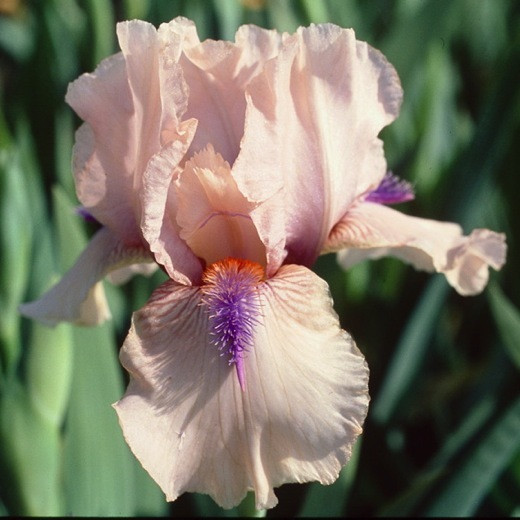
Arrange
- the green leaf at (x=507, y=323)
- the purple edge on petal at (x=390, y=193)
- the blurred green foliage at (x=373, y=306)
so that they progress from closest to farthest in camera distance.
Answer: the purple edge on petal at (x=390, y=193) < the blurred green foliage at (x=373, y=306) < the green leaf at (x=507, y=323)

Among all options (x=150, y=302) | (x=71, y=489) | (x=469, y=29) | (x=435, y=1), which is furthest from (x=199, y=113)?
(x=469, y=29)

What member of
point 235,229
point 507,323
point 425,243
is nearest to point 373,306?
point 507,323

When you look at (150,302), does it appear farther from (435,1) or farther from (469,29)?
(469,29)

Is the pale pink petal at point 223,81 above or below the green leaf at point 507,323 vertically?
above

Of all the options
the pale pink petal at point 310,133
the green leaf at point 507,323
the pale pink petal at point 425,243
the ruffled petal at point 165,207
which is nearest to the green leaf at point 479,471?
the green leaf at point 507,323

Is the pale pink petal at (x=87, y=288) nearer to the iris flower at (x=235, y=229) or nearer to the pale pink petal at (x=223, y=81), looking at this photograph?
the iris flower at (x=235, y=229)

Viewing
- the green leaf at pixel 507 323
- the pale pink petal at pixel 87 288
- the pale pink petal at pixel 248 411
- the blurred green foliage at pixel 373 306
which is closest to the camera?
the pale pink petal at pixel 248 411
